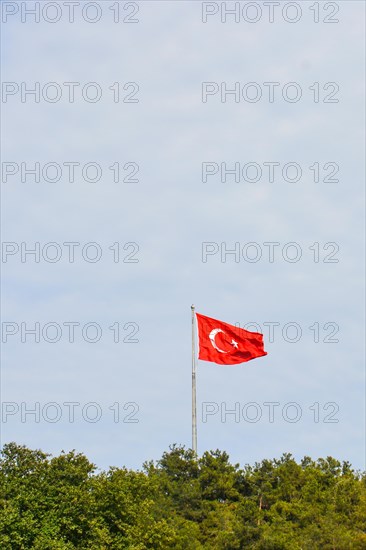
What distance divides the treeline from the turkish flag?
17.8ft

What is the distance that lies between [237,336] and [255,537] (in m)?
11.9

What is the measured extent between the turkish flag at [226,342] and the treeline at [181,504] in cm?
543

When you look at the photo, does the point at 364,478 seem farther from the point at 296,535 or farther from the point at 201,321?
the point at 201,321

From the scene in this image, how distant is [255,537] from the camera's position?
4681cm

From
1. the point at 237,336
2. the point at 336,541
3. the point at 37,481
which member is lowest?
the point at 336,541

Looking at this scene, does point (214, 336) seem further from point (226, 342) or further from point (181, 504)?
point (181, 504)

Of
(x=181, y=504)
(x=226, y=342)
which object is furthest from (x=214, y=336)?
(x=181, y=504)

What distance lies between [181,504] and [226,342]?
9.36 metres

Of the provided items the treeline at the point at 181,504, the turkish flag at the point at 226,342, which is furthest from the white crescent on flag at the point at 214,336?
the treeline at the point at 181,504

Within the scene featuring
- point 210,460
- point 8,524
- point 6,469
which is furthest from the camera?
point 210,460

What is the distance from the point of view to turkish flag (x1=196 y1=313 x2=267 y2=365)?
53938mm

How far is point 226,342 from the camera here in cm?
5416

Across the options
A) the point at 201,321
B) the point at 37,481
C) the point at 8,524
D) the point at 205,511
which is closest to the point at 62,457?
the point at 37,481

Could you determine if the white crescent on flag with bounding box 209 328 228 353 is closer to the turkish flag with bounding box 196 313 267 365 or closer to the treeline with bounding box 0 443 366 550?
the turkish flag with bounding box 196 313 267 365
